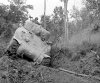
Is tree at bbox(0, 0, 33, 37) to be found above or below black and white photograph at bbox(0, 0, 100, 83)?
above

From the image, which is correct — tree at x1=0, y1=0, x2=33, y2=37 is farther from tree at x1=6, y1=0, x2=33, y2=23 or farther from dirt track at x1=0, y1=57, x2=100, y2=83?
dirt track at x1=0, y1=57, x2=100, y2=83

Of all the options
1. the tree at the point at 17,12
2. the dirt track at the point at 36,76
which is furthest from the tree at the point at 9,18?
the dirt track at the point at 36,76

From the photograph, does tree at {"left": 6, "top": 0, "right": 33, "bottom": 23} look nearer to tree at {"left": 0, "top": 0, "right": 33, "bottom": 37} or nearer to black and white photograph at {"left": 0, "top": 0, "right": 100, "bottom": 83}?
tree at {"left": 0, "top": 0, "right": 33, "bottom": 37}

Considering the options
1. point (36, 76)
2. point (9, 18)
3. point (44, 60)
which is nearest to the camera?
point (36, 76)

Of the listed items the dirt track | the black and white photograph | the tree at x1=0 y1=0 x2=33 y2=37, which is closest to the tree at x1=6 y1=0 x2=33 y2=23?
the tree at x1=0 y1=0 x2=33 y2=37

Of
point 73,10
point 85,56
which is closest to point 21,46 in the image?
point 85,56

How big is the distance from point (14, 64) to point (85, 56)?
402 cm

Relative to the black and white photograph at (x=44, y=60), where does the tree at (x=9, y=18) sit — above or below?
above

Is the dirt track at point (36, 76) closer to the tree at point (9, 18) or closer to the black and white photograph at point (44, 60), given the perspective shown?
the black and white photograph at point (44, 60)

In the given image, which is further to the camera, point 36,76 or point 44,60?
point 44,60

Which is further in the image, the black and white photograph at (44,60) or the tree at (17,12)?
the tree at (17,12)

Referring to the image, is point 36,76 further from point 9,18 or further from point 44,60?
point 9,18

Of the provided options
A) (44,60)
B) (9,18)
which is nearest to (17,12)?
(9,18)

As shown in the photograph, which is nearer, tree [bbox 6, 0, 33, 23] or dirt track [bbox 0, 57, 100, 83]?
dirt track [bbox 0, 57, 100, 83]
